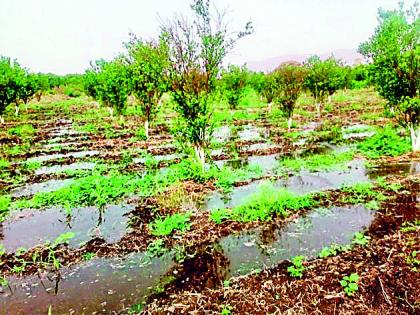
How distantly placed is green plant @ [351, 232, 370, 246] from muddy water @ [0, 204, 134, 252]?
4.92m

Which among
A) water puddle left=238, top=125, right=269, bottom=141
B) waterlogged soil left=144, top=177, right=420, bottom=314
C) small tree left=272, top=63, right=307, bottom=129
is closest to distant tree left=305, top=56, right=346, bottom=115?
small tree left=272, top=63, right=307, bottom=129

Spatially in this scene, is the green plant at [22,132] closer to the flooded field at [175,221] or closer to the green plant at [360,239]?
the flooded field at [175,221]

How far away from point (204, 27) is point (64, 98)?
53.7 m

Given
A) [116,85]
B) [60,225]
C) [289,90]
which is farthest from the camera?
[116,85]

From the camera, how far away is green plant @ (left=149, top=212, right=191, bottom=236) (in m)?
7.68

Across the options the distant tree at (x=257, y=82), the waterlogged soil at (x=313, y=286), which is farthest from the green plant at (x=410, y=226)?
the distant tree at (x=257, y=82)

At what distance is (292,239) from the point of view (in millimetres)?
7117

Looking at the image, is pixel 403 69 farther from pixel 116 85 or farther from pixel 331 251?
pixel 116 85

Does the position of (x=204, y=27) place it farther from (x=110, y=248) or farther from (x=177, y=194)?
(x=110, y=248)

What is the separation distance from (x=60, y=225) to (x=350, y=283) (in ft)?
22.0

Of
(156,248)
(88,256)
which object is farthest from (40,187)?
(156,248)

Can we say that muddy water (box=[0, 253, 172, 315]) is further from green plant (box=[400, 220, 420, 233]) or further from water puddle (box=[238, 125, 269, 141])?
water puddle (box=[238, 125, 269, 141])

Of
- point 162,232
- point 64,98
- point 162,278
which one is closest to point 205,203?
point 162,232

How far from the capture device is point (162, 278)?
5.98 m
